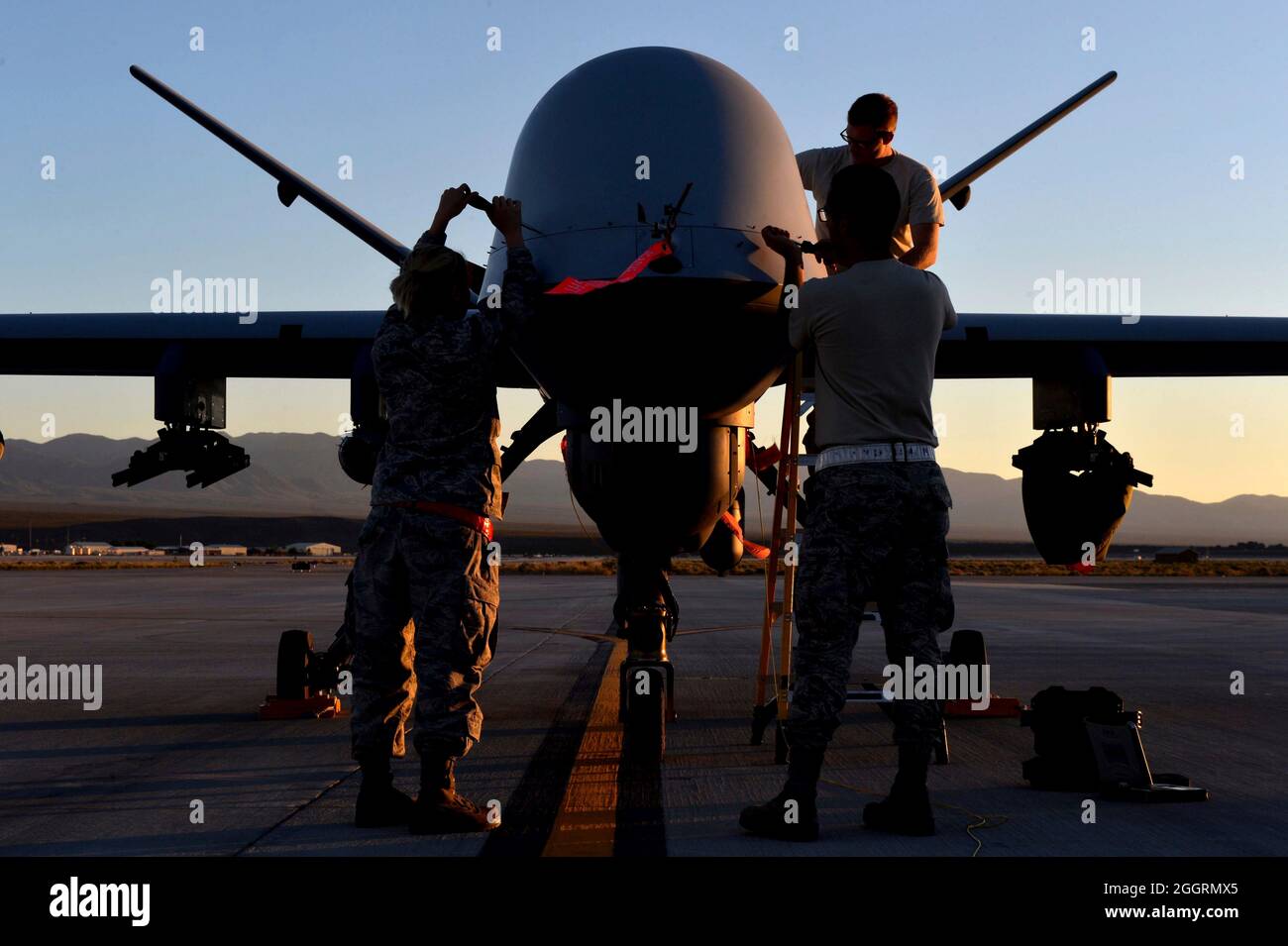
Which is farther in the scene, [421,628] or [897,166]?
[897,166]

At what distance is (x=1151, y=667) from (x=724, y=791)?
7.65 meters

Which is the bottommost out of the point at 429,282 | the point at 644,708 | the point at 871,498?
the point at 644,708

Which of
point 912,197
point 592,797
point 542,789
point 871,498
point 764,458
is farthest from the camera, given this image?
point 764,458

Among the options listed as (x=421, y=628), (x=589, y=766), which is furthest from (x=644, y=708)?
(x=421, y=628)

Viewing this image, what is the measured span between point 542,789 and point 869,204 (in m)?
2.75

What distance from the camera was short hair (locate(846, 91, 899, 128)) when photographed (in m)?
5.48

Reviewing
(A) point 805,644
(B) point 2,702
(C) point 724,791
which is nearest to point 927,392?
(A) point 805,644

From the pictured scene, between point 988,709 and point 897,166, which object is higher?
point 897,166

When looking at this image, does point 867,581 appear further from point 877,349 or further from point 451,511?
point 451,511

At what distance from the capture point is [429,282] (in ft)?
14.7

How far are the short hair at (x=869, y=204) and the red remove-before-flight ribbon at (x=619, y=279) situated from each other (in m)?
1.01

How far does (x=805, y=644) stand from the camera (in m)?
4.29
